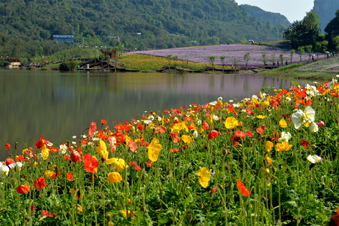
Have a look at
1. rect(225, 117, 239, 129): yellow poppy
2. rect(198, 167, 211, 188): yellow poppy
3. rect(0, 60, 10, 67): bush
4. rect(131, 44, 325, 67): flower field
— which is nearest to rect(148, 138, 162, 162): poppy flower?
rect(198, 167, 211, 188): yellow poppy

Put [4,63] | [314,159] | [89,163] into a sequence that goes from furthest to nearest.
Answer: [4,63] → [314,159] → [89,163]

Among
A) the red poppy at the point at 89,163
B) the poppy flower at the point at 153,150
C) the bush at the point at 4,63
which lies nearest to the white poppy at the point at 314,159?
the poppy flower at the point at 153,150

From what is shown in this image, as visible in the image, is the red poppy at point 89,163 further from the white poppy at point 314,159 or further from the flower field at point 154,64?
the flower field at point 154,64

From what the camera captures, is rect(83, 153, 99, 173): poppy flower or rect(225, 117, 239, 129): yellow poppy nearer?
rect(83, 153, 99, 173): poppy flower

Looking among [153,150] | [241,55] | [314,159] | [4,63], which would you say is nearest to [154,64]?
[241,55]

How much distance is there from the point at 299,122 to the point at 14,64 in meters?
114

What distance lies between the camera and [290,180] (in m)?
2.70

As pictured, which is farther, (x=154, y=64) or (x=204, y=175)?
(x=154, y=64)

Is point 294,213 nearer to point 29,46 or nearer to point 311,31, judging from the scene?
point 311,31

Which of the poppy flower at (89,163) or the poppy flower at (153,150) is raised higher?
the poppy flower at (153,150)

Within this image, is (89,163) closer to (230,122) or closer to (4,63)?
(230,122)

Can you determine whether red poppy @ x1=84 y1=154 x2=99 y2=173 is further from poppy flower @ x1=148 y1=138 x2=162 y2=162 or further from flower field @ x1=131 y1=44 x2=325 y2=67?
flower field @ x1=131 y1=44 x2=325 y2=67

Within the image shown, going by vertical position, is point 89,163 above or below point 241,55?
below

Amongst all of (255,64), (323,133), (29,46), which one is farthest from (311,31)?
(29,46)
